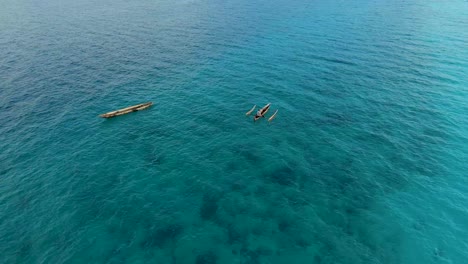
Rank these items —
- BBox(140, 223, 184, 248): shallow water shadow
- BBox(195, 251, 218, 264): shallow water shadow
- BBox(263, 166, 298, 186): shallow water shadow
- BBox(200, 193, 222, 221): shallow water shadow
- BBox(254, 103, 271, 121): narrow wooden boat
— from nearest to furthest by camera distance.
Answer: BBox(195, 251, 218, 264): shallow water shadow, BBox(140, 223, 184, 248): shallow water shadow, BBox(200, 193, 222, 221): shallow water shadow, BBox(263, 166, 298, 186): shallow water shadow, BBox(254, 103, 271, 121): narrow wooden boat

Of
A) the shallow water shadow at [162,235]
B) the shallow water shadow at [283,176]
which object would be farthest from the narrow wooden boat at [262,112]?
the shallow water shadow at [162,235]

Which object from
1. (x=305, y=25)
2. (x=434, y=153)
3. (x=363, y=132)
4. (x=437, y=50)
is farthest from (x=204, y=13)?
→ (x=434, y=153)

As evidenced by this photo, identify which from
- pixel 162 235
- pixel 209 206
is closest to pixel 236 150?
pixel 209 206

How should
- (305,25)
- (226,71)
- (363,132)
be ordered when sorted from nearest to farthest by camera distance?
(363,132)
(226,71)
(305,25)

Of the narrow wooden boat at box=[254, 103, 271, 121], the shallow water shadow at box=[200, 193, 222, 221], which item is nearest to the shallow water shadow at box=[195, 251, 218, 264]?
the shallow water shadow at box=[200, 193, 222, 221]

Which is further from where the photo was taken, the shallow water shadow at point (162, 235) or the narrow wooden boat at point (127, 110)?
the narrow wooden boat at point (127, 110)

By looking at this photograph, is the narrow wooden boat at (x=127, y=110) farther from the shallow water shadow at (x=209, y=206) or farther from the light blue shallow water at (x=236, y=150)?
the shallow water shadow at (x=209, y=206)

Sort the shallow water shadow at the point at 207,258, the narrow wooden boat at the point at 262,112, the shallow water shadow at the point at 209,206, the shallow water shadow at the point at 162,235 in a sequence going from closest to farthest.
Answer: the shallow water shadow at the point at 207,258 → the shallow water shadow at the point at 162,235 → the shallow water shadow at the point at 209,206 → the narrow wooden boat at the point at 262,112

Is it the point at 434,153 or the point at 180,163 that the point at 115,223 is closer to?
the point at 180,163

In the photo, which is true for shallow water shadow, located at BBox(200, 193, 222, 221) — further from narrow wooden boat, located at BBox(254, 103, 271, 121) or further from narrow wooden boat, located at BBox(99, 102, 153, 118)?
narrow wooden boat, located at BBox(99, 102, 153, 118)
